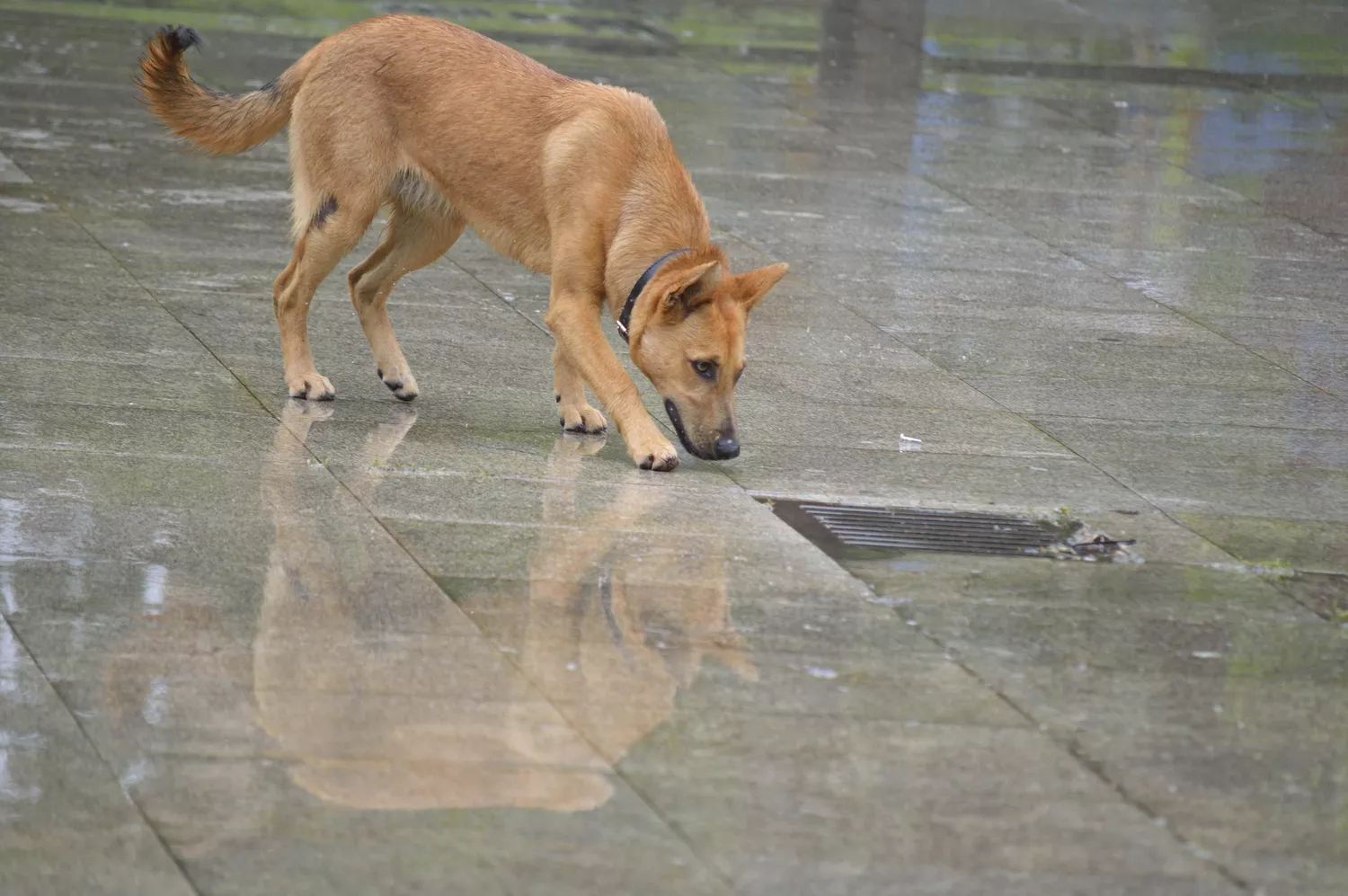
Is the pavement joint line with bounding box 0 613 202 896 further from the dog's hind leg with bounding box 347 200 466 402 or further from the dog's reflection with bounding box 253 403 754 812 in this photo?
the dog's hind leg with bounding box 347 200 466 402

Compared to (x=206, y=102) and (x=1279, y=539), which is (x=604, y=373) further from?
(x=1279, y=539)

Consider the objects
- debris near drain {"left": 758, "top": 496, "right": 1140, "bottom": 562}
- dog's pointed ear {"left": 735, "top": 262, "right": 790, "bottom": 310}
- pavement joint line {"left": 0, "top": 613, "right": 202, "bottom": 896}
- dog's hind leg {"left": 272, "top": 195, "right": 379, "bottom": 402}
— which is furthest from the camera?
dog's hind leg {"left": 272, "top": 195, "right": 379, "bottom": 402}

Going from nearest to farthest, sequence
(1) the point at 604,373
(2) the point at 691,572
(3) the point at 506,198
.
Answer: (2) the point at 691,572 → (1) the point at 604,373 → (3) the point at 506,198

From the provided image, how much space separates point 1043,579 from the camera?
268 inches

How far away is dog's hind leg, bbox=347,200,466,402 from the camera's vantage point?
9.02 meters

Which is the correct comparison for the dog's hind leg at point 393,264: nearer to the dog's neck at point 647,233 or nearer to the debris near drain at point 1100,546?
the dog's neck at point 647,233

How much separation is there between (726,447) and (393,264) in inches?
85.7

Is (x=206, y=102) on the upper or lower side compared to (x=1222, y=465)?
upper

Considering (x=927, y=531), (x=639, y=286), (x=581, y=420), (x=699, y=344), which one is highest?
(x=639, y=286)

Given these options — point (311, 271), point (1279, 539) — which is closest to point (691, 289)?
point (311, 271)

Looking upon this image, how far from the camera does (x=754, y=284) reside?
7953 mm

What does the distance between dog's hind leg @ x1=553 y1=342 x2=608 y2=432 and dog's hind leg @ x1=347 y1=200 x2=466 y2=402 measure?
2.28ft

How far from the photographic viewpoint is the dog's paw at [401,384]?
8852 millimetres

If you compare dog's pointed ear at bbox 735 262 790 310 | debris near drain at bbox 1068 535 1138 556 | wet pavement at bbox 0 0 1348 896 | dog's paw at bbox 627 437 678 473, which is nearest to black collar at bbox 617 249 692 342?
dog's pointed ear at bbox 735 262 790 310
